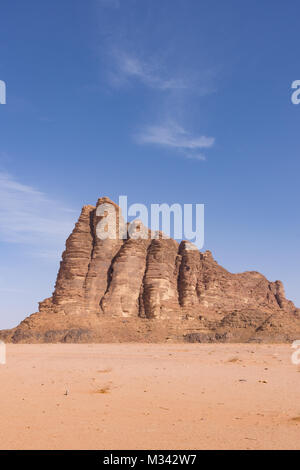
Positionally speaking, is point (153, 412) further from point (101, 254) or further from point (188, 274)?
point (188, 274)

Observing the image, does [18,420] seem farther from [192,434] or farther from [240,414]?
[240,414]

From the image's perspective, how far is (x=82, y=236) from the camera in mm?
80562

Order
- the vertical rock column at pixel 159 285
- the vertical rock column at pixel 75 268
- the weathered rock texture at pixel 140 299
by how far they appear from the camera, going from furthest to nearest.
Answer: the vertical rock column at pixel 159 285 → the vertical rock column at pixel 75 268 → the weathered rock texture at pixel 140 299

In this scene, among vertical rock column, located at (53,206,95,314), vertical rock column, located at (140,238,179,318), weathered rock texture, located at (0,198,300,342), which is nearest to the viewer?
weathered rock texture, located at (0,198,300,342)

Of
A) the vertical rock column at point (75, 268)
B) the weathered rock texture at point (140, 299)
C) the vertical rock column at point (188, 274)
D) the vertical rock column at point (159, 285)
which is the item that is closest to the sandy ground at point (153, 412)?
the weathered rock texture at point (140, 299)

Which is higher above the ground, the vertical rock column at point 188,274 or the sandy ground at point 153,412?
the vertical rock column at point 188,274

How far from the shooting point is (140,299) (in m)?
74.8

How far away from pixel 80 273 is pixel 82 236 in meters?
8.80

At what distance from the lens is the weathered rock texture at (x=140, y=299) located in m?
58.2

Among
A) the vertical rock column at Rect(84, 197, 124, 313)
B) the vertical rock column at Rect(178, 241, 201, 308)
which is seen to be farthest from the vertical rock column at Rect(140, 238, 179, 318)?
the vertical rock column at Rect(84, 197, 124, 313)

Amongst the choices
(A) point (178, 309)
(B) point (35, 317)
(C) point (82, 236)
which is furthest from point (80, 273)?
(A) point (178, 309)

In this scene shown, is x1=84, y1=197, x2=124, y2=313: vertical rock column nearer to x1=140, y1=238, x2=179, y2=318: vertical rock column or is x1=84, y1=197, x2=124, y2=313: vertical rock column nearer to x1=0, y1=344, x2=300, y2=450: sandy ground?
x1=140, y1=238, x2=179, y2=318: vertical rock column

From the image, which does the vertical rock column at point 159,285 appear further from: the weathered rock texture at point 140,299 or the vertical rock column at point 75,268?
the vertical rock column at point 75,268

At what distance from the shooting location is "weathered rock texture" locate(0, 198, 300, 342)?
58188 mm
